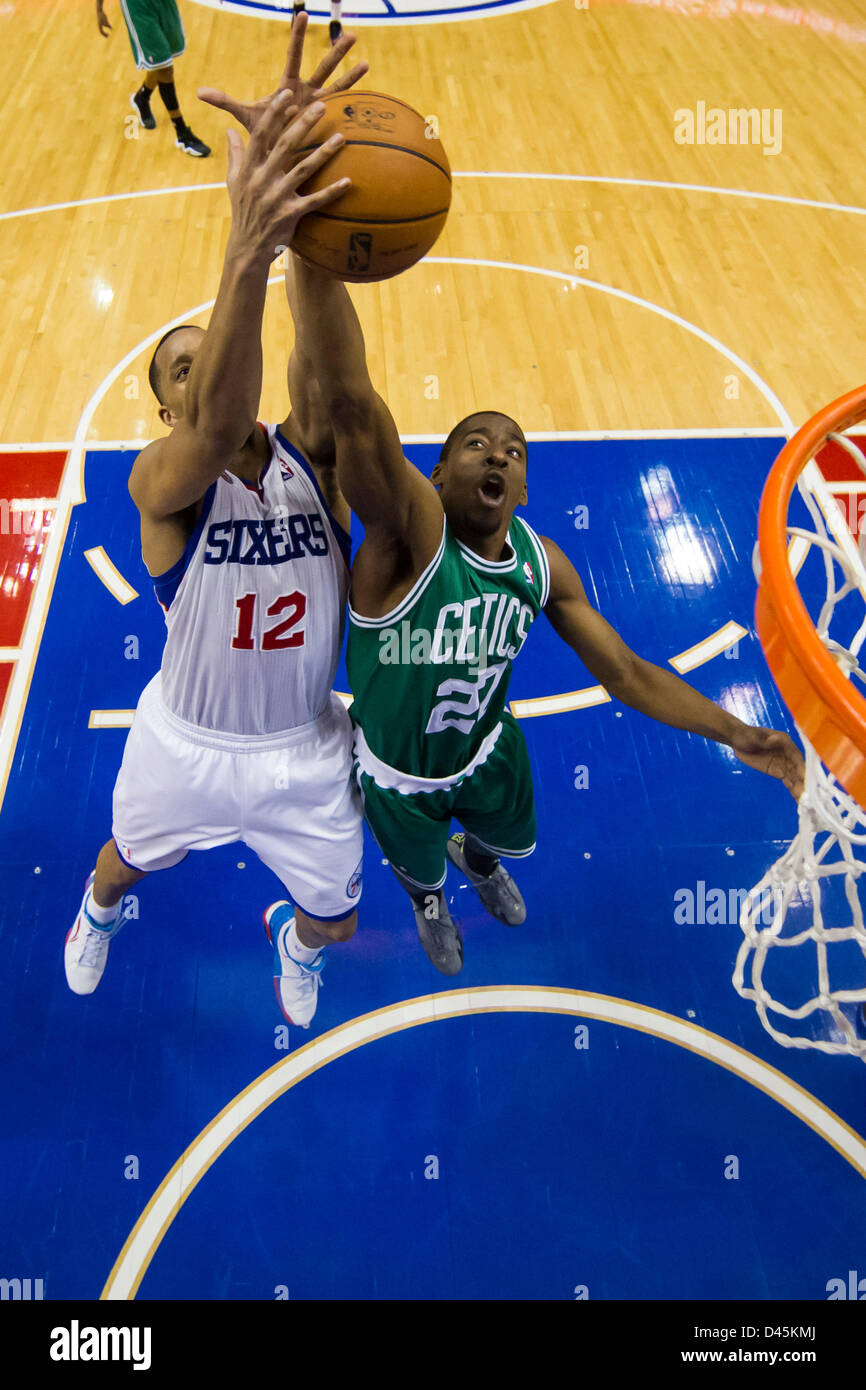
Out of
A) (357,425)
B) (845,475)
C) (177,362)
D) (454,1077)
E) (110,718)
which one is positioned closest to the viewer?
(357,425)

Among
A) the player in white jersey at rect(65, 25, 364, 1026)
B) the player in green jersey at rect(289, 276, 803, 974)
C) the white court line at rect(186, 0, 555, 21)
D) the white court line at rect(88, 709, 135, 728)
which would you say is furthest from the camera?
the white court line at rect(186, 0, 555, 21)

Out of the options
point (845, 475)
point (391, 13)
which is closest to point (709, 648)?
point (845, 475)

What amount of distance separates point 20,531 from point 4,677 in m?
1.03

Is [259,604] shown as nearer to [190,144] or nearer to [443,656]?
[443,656]

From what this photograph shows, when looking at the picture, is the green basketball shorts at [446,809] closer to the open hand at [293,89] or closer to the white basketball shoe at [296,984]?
the white basketball shoe at [296,984]

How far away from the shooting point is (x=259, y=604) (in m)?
2.98

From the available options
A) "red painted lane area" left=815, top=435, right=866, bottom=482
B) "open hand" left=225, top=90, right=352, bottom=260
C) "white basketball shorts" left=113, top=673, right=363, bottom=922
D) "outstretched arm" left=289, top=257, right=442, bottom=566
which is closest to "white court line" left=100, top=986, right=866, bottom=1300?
"white basketball shorts" left=113, top=673, right=363, bottom=922

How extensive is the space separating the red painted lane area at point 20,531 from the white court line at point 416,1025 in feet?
7.30

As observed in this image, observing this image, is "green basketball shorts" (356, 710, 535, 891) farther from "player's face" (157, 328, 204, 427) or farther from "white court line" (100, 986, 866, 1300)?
"player's face" (157, 328, 204, 427)

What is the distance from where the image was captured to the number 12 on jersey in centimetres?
299

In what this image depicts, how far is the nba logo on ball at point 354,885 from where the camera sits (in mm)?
3465

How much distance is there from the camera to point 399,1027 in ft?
12.8

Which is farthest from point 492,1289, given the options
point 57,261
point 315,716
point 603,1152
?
point 57,261

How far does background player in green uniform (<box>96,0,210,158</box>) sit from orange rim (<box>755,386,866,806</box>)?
7516mm
